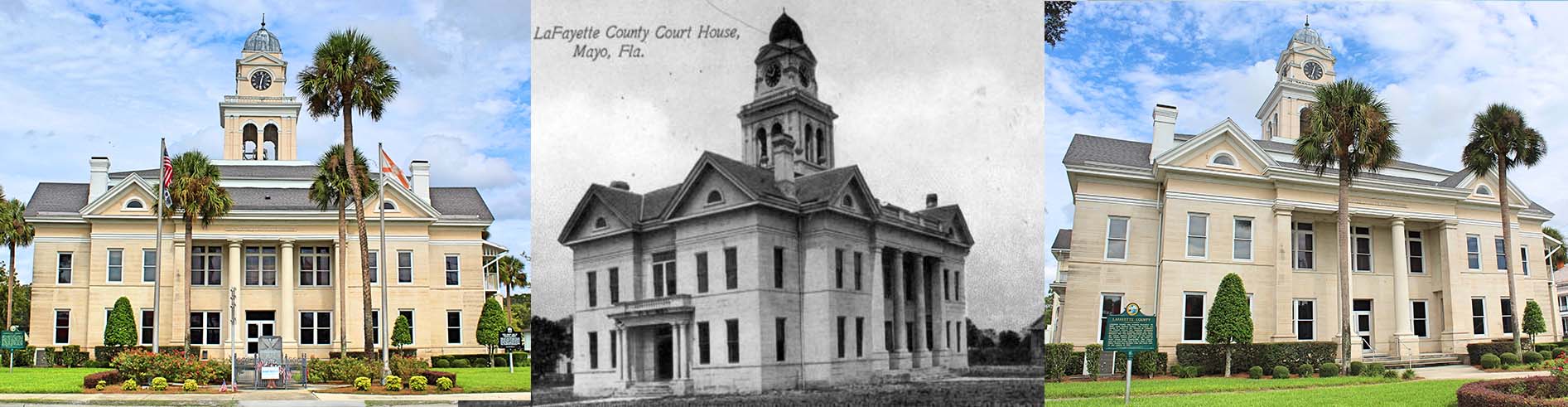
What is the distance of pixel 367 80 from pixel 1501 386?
927 inches

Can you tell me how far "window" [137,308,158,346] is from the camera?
37.6m

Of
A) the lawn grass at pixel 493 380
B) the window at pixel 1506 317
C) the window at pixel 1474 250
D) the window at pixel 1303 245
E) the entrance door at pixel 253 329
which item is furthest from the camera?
the entrance door at pixel 253 329

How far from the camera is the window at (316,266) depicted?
3903 cm

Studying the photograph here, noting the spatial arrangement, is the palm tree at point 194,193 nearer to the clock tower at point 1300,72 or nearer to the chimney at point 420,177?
the chimney at point 420,177

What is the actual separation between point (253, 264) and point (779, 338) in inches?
1374

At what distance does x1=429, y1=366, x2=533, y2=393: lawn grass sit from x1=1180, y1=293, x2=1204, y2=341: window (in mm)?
13825

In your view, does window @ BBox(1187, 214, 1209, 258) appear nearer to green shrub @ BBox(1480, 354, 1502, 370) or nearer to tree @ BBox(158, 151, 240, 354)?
green shrub @ BBox(1480, 354, 1502, 370)

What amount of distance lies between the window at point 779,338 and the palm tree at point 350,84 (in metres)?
20.2

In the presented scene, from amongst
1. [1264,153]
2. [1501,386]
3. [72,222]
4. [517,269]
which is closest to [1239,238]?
[1264,153]

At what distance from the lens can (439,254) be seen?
39219 mm

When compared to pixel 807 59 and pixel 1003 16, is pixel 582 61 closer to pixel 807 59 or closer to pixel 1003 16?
pixel 807 59

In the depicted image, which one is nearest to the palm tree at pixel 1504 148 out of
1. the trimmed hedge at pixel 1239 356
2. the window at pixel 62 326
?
the trimmed hedge at pixel 1239 356

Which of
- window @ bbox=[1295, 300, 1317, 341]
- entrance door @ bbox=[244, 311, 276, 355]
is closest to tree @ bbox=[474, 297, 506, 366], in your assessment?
entrance door @ bbox=[244, 311, 276, 355]

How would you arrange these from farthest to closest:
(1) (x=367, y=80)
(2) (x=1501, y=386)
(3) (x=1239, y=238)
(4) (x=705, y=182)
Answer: (1) (x=367, y=80), (3) (x=1239, y=238), (2) (x=1501, y=386), (4) (x=705, y=182)
